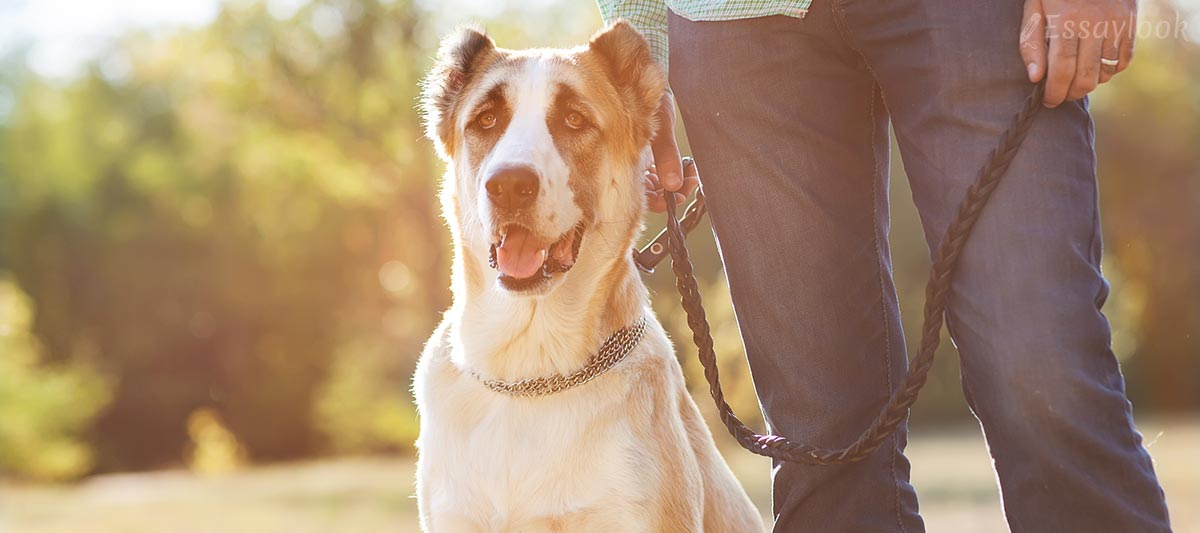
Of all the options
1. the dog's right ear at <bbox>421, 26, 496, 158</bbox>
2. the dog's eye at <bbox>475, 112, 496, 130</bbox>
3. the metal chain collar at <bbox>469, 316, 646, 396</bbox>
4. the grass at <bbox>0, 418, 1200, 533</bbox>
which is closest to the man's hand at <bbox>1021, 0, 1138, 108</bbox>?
the metal chain collar at <bbox>469, 316, 646, 396</bbox>

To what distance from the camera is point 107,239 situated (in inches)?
1075

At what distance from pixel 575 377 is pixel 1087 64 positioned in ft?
4.79

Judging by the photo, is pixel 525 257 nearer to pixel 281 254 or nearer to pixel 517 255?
pixel 517 255

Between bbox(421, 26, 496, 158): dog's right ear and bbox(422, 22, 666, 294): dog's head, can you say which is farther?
bbox(421, 26, 496, 158): dog's right ear

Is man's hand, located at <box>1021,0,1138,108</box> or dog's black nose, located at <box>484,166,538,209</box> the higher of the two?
dog's black nose, located at <box>484,166,538,209</box>

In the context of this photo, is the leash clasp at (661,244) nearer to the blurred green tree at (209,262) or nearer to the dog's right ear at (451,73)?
the dog's right ear at (451,73)

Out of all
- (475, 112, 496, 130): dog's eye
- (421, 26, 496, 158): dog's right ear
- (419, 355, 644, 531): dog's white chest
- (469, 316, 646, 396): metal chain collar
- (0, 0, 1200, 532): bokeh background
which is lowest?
(419, 355, 644, 531): dog's white chest

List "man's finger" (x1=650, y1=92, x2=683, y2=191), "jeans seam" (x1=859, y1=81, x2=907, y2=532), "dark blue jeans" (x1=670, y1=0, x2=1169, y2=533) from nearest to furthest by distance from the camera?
"dark blue jeans" (x1=670, y1=0, x2=1169, y2=533)
"jeans seam" (x1=859, y1=81, x2=907, y2=532)
"man's finger" (x1=650, y1=92, x2=683, y2=191)

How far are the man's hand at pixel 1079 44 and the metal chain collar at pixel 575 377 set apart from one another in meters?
1.33

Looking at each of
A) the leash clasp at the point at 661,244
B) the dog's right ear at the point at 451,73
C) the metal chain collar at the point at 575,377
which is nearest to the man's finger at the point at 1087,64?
the leash clasp at the point at 661,244

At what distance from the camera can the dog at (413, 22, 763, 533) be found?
293cm

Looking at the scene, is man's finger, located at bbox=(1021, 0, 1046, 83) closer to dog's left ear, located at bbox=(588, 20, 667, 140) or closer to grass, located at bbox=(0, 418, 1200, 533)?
dog's left ear, located at bbox=(588, 20, 667, 140)

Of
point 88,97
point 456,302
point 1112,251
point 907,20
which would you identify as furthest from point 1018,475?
point 88,97

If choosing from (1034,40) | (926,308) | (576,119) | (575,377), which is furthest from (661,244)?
(1034,40)
